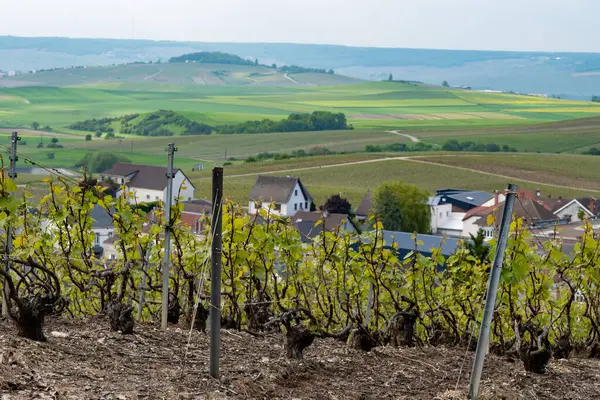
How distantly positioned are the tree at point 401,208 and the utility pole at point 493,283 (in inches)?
2134

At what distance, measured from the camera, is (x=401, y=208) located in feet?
202

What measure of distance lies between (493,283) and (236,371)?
207cm

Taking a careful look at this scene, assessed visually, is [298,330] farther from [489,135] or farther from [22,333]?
[489,135]

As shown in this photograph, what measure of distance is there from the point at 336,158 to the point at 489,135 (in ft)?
126

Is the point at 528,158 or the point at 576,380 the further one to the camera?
the point at 528,158

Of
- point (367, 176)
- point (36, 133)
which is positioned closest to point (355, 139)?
point (367, 176)

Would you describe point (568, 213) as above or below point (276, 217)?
below

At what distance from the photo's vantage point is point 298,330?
7.45 m

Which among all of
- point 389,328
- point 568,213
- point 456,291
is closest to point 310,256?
point 456,291

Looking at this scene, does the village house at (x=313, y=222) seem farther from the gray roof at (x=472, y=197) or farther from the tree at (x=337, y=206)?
the gray roof at (x=472, y=197)

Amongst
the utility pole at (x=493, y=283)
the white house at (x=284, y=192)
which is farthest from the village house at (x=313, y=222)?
the utility pole at (x=493, y=283)

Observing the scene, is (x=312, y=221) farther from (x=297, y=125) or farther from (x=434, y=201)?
(x=297, y=125)

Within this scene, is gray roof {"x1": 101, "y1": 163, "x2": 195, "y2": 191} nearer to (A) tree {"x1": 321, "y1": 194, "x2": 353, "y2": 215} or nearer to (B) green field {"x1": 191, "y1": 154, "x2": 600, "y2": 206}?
(B) green field {"x1": 191, "y1": 154, "x2": 600, "y2": 206}

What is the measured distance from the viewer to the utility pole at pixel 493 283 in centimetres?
643
